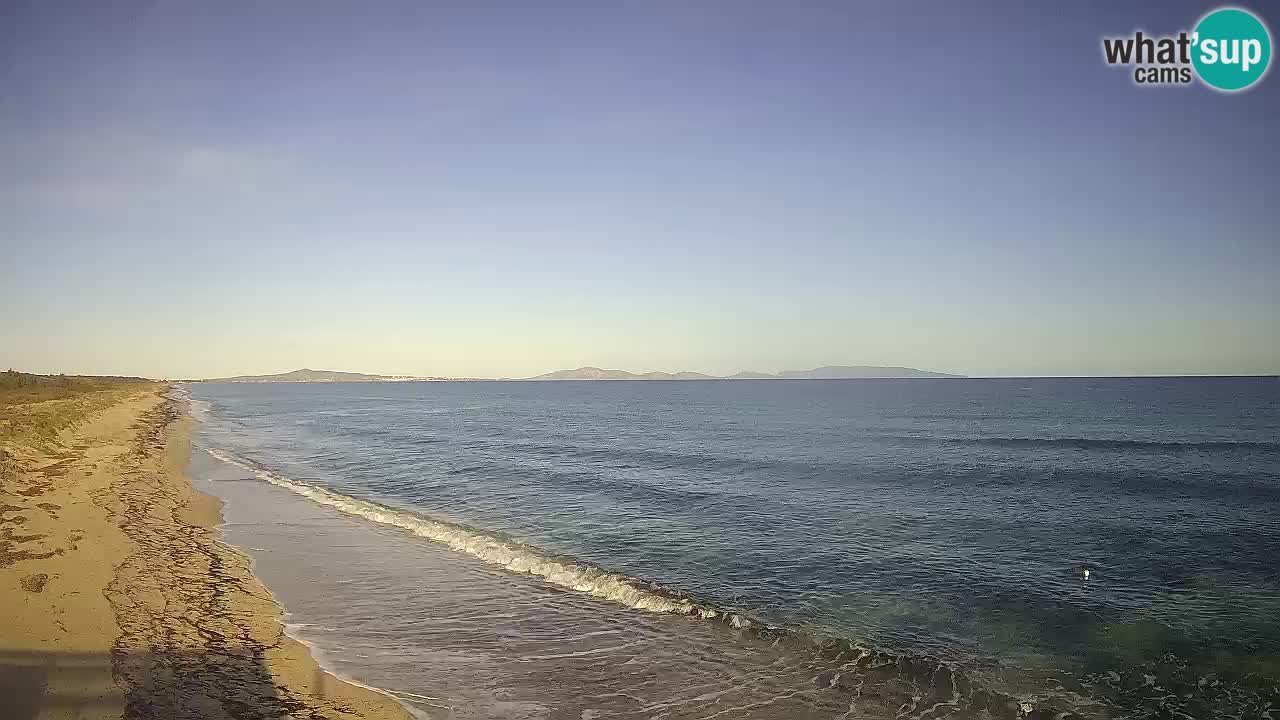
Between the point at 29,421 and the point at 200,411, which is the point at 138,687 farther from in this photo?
the point at 200,411

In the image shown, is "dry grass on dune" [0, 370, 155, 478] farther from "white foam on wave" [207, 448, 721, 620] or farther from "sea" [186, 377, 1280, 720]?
"white foam on wave" [207, 448, 721, 620]

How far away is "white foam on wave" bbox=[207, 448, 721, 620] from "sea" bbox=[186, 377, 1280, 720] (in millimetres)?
93

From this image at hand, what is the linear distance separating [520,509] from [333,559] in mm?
8159

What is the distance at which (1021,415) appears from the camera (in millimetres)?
74938

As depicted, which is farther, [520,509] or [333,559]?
[520,509]

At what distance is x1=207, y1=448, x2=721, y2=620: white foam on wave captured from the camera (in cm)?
1538

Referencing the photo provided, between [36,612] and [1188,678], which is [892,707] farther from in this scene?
[36,612]

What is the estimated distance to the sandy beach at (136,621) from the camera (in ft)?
30.1

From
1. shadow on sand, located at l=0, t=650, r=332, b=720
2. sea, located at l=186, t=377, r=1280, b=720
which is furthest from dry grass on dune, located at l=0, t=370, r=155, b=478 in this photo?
shadow on sand, located at l=0, t=650, r=332, b=720

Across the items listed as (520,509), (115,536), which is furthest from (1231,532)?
(115,536)

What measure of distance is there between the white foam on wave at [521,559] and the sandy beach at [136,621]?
5.10 m

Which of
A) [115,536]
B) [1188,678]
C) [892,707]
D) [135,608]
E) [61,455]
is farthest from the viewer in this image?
[61,455]

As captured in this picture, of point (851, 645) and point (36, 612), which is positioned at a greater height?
point (36, 612)

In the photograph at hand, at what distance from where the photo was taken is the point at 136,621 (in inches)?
466
